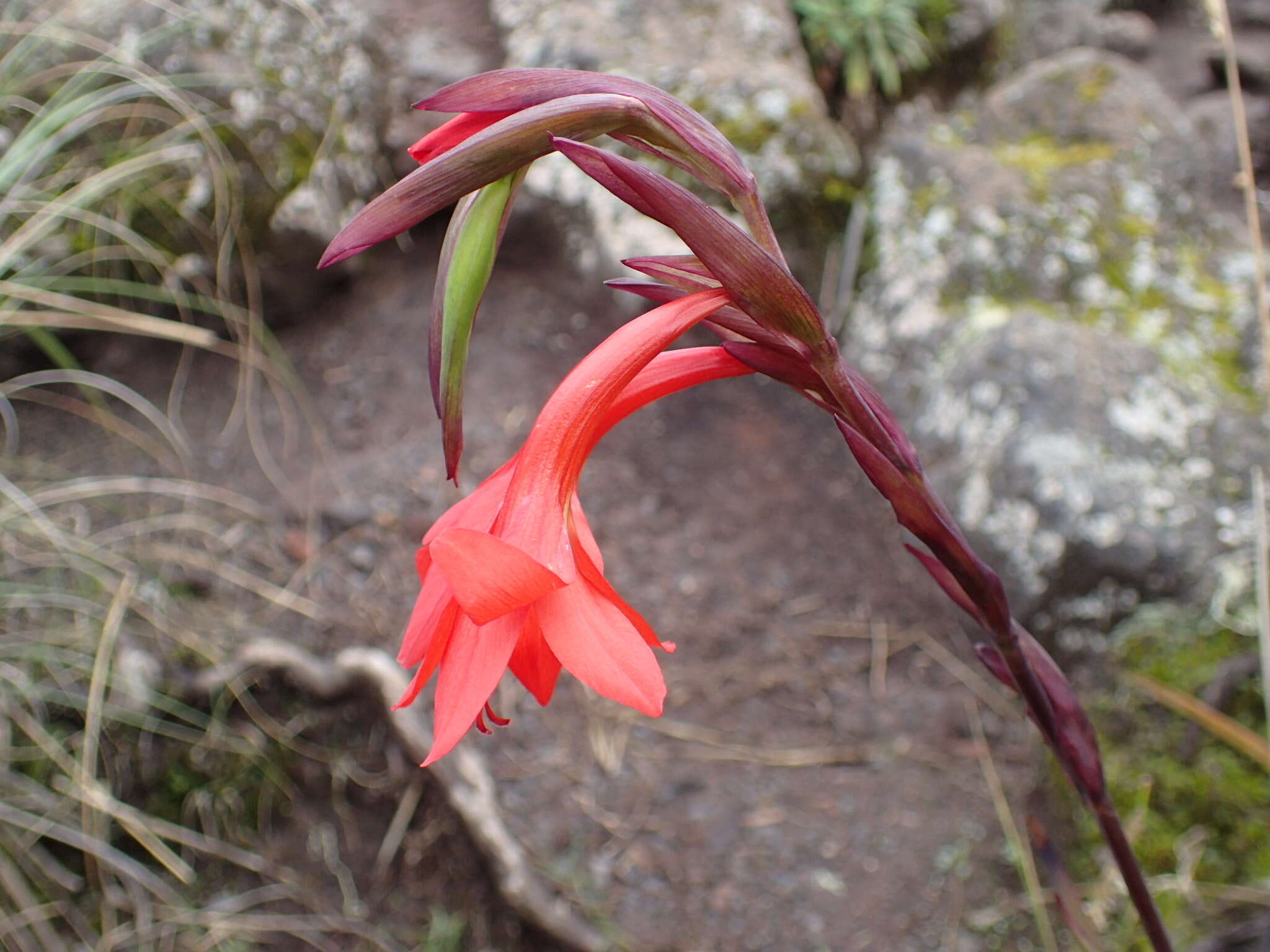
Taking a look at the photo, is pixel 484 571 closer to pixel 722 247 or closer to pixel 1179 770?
pixel 722 247

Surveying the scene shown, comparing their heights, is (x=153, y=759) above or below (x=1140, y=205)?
below

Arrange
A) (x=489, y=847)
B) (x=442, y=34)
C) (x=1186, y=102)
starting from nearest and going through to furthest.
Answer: (x=489, y=847) < (x=442, y=34) < (x=1186, y=102)

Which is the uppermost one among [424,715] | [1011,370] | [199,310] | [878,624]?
[199,310]

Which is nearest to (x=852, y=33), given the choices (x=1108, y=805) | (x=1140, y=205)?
(x=1140, y=205)

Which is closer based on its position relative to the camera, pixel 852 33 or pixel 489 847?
pixel 489 847

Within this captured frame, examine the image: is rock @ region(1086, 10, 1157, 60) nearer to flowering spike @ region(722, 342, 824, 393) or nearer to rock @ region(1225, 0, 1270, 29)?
rock @ region(1225, 0, 1270, 29)

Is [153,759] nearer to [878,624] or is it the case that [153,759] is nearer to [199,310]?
[199,310]

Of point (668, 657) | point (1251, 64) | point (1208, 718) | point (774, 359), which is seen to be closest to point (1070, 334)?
point (1208, 718)

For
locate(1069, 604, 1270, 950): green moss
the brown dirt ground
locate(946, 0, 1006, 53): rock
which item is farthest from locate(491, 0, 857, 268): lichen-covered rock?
locate(1069, 604, 1270, 950): green moss
